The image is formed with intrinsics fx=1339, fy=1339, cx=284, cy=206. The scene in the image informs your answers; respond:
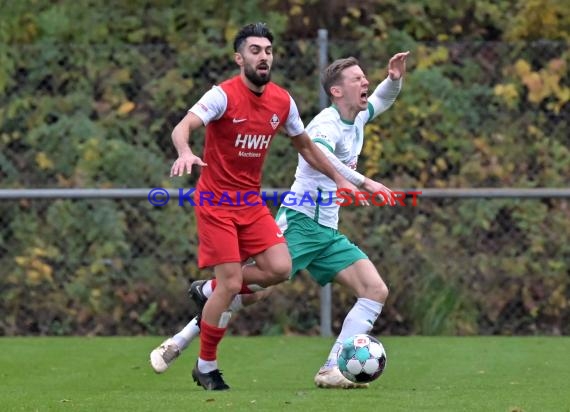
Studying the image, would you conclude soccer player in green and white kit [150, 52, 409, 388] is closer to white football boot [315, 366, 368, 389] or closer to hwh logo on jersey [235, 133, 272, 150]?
white football boot [315, 366, 368, 389]

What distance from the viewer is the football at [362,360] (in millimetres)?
7020

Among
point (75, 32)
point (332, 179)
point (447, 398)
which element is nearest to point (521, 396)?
point (447, 398)

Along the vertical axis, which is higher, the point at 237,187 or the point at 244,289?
the point at 237,187

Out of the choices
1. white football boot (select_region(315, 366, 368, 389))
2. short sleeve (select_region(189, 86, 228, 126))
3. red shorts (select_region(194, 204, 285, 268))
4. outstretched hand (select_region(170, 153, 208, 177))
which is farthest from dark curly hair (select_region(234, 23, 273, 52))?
white football boot (select_region(315, 366, 368, 389))

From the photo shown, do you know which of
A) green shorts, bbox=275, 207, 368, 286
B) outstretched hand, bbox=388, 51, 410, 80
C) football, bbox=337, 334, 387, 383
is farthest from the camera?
outstretched hand, bbox=388, 51, 410, 80

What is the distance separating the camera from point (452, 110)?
11297 mm

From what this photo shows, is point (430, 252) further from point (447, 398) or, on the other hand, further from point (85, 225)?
point (447, 398)

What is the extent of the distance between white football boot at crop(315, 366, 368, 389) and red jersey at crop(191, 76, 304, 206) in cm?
105

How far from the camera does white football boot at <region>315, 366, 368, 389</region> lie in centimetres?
740

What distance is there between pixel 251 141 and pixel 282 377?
5.57 feet

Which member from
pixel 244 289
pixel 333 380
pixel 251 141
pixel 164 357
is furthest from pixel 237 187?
pixel 333 380

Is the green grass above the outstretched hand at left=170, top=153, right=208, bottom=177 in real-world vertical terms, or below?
below

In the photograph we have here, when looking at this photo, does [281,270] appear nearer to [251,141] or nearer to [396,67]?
[251,141]

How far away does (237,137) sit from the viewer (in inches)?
285
